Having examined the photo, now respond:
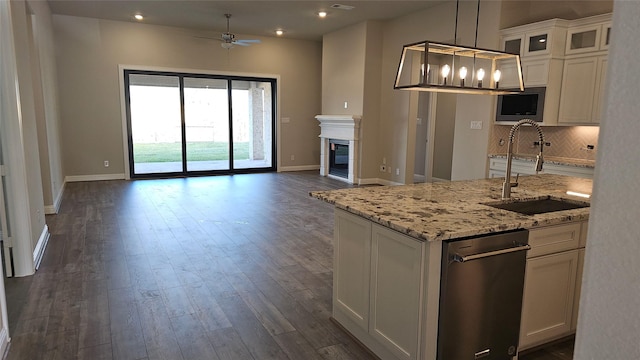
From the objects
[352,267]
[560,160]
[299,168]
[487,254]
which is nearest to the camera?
[487,254]

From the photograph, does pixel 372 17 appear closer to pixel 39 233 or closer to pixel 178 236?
pixel 178 236

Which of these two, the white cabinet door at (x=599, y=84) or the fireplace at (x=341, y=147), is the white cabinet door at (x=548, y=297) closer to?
the white cabinet door at (x=599, y=84)

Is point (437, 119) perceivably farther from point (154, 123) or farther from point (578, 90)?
point (154, 123)

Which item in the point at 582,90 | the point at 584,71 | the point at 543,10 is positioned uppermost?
the point at 543,10

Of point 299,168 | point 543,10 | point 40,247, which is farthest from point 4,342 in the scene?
→ point 299,168

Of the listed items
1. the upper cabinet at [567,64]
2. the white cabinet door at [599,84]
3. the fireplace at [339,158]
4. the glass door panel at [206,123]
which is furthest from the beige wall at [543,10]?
the glass door panel at [206,123]

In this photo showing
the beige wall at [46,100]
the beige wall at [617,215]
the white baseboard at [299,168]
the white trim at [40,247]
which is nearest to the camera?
the beige wall at [617,215]

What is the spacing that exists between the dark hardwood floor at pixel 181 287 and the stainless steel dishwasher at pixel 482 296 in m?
0.60

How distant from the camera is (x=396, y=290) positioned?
6.93 ft

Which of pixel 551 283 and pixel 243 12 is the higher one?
pixel 243 12

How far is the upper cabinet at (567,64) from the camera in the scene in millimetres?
4688

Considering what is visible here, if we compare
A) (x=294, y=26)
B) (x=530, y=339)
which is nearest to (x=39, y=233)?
(x=530, y=339)

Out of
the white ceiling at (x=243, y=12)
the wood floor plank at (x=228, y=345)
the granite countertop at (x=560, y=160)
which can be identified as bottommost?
the wood floor plank at (x=228, y=345)

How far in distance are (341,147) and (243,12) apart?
326cm
